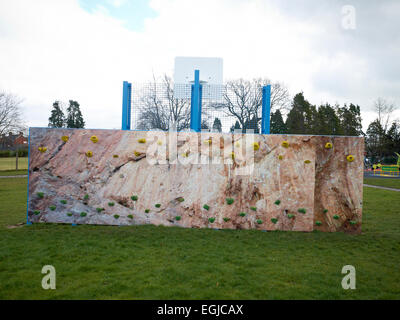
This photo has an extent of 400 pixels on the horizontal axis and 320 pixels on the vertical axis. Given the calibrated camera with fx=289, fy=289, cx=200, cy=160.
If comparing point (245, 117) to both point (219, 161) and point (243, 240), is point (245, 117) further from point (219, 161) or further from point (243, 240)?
point (243, 240)

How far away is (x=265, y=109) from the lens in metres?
6.92

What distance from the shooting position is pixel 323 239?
5.79m

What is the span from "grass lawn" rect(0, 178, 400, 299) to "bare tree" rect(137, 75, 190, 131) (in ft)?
8.39

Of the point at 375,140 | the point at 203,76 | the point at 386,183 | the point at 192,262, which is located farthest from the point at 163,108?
the point at 375,140

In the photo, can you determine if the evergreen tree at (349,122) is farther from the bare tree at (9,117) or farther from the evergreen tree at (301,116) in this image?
the bare tree at (9,117)

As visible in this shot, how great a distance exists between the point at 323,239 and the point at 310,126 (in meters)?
33.6

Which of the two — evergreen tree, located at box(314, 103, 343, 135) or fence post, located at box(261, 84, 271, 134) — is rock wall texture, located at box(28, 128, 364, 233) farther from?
evergreen tree, located at box(314, 103, 343, 135)

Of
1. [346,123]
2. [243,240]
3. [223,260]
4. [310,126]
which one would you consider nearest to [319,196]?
[243,240]

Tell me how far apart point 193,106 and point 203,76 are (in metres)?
0.83

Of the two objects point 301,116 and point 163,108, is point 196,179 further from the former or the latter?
point 301,116

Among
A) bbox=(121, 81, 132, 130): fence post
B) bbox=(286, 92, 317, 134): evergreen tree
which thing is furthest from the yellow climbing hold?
bbox=(286, 92, 317, 134): evergreen tree

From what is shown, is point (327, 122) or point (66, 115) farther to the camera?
point (66, 115)

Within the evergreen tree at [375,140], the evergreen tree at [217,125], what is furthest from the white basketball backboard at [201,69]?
the evergreen tree at [375,140]

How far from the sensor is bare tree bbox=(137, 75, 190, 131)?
23.4ft
